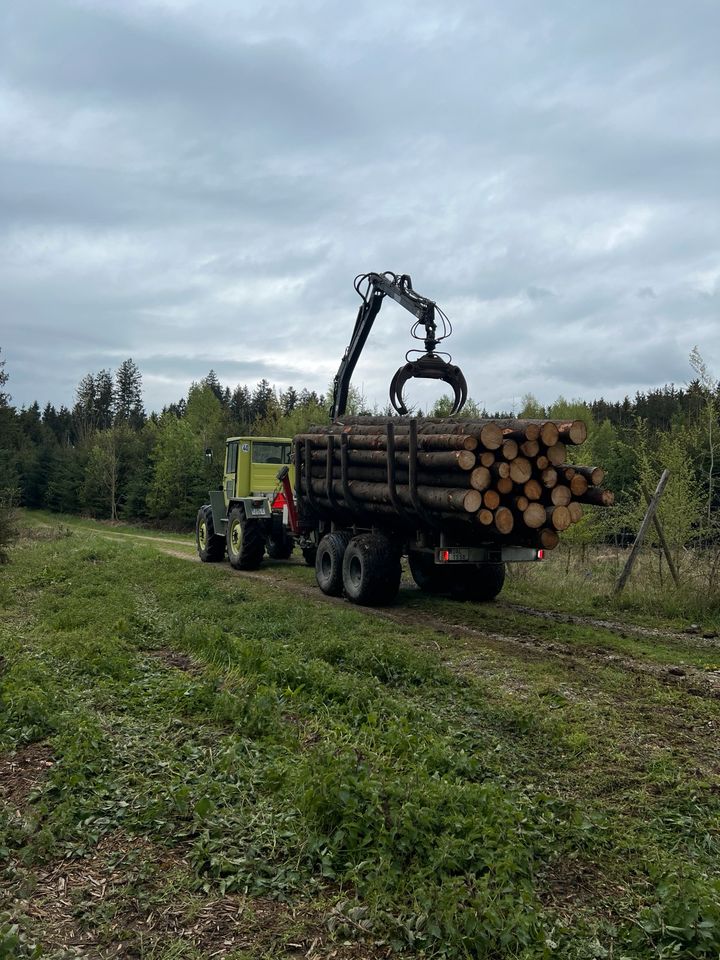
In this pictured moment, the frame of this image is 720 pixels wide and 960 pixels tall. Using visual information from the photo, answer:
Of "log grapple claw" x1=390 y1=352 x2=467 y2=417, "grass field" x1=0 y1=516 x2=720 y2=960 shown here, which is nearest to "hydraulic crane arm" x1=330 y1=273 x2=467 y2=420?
"log grapple claw" x1=390 y1=352 x2=467 y2=417

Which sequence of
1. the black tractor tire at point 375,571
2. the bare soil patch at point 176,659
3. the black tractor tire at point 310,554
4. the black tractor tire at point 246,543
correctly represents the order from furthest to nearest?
the black tractor tire at point 246,543 < the black tractor tire at point 310,554 < the black tractor tire at point 375,571 < the bare soil patch at point 176,659

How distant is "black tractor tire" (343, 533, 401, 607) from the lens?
12.3 meters

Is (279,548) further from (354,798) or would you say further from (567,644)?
(354,798)

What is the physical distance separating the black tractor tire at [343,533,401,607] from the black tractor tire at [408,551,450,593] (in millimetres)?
1211

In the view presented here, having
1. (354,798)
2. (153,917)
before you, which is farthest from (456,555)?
(153,917)

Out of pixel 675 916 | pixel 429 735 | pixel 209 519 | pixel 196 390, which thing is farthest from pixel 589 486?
pixel 196 390

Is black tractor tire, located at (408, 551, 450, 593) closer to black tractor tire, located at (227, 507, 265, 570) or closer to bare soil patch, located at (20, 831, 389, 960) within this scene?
black tractor tire, located at (227, 507, 265, 570)

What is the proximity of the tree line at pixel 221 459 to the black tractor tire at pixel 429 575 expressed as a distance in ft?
12.0

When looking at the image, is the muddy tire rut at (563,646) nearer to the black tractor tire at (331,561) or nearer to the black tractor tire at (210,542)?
the black tractor tire at (331,561)

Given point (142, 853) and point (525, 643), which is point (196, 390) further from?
point (142, 853)

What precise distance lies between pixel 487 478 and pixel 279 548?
1033 cm

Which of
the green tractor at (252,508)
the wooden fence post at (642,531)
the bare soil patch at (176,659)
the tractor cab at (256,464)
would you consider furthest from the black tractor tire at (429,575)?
the bare soil patch at (176,659)

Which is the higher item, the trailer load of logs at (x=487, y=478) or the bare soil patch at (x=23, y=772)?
the trailer load of logs at (x=487, y=478)

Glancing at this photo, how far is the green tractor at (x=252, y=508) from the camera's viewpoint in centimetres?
1730
